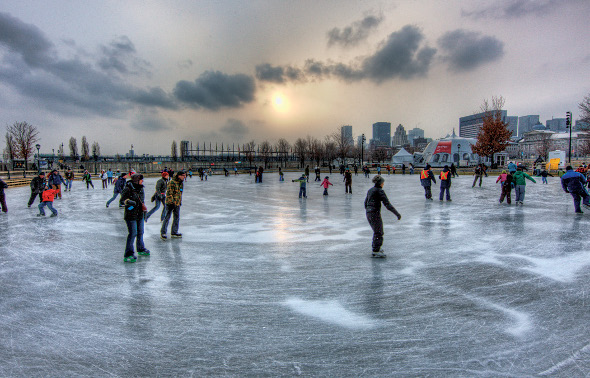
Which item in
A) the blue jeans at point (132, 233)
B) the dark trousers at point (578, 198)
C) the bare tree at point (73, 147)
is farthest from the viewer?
the bare tree at point (73, 147)

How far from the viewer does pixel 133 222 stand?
5965 mm

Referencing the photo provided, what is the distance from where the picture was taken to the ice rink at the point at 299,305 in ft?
9.67

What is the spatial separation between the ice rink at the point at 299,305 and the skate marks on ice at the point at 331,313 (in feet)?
0.08

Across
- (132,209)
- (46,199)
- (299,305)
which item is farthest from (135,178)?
(46,199)

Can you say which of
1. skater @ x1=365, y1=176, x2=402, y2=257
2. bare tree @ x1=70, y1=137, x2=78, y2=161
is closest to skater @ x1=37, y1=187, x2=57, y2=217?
skater @ x1=365, y1=176, x2=402, y2=257

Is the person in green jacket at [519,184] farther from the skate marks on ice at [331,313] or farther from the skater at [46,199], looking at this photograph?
the skater at [46,199]

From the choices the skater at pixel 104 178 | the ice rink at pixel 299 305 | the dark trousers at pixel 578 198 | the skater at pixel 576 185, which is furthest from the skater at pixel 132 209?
the skater at pixel 104 178

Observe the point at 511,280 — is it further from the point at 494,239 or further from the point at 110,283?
the point at 110,283

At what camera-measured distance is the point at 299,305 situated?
4.09 meters

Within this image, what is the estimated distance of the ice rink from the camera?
2.95 meters

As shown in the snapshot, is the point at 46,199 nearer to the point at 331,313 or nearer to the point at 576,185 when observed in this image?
the point at 331,313

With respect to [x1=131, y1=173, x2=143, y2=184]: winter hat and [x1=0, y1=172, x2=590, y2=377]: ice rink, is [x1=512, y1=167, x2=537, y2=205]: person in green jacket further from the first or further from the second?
[x1=131, y1=173, x2=143, y2=184]: winter hat

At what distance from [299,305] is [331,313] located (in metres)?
0.45

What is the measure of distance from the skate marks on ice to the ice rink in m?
0.02
